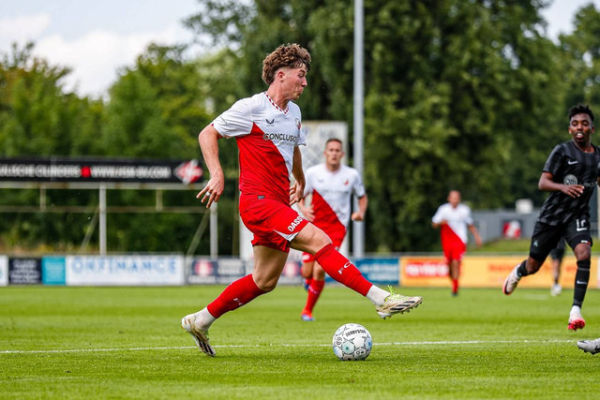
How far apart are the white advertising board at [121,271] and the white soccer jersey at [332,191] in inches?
709

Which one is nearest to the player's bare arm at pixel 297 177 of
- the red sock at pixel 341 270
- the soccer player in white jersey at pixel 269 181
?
the soccer player in white jersey at pixel 269 181

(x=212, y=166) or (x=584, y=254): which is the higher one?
(x=212, y=166)

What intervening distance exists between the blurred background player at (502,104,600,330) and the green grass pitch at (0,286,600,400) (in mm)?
929

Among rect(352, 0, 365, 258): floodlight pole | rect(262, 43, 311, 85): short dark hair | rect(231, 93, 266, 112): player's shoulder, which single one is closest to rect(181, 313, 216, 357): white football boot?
rect(231, 93, 266, 112): player's shoulder

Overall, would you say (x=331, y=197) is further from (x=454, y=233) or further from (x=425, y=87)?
(x=425, y=87)

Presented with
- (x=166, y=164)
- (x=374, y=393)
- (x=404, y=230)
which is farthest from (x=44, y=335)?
(x=404, y=230)

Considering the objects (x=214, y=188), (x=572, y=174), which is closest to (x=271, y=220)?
(x=214, y=188)

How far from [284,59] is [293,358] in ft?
8.04

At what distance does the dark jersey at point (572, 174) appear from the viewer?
11.2 m

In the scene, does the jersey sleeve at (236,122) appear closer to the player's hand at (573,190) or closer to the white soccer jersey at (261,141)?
the white soccer jersey at (261,141)

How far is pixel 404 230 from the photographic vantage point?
42.7 m

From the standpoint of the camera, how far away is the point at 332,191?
584 inches

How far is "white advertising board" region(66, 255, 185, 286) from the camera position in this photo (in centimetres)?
3234

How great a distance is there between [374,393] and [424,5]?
35.0 m
